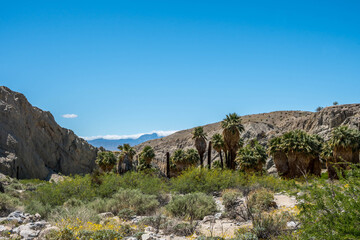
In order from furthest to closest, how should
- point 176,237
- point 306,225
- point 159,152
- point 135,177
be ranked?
point 159,152, point 135,177, point 176,237, point 306,225

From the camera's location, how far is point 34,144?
6081 cm

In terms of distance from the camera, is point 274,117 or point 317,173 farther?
point 274,117

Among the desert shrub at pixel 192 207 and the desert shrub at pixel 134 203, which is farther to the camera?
the desert shrub at pixel 134 203

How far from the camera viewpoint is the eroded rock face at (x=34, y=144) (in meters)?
50.6

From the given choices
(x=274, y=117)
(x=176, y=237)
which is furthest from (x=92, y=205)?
(x=274, y=117)

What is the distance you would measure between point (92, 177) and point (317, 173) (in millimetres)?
35944

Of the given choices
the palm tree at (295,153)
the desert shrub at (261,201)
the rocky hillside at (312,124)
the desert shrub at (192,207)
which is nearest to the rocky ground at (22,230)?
the desert shrub at (192,207)

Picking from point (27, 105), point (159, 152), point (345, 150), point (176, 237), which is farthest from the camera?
point (159, 152)

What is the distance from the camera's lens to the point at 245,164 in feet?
130

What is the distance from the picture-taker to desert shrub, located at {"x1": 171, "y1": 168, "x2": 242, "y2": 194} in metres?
23.7

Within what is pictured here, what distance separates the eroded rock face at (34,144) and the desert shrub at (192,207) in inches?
1601

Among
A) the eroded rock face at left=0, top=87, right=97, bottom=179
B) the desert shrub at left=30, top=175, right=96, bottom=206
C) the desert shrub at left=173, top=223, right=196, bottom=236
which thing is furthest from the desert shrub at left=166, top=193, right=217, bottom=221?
the eroded rock face at left=0, top=87, right=97, bottom=179

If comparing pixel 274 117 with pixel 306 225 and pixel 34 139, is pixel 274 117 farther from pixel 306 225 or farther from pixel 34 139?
pixel 306 225

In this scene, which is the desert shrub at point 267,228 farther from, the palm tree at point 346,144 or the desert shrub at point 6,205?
the palm tree at point 346,144
